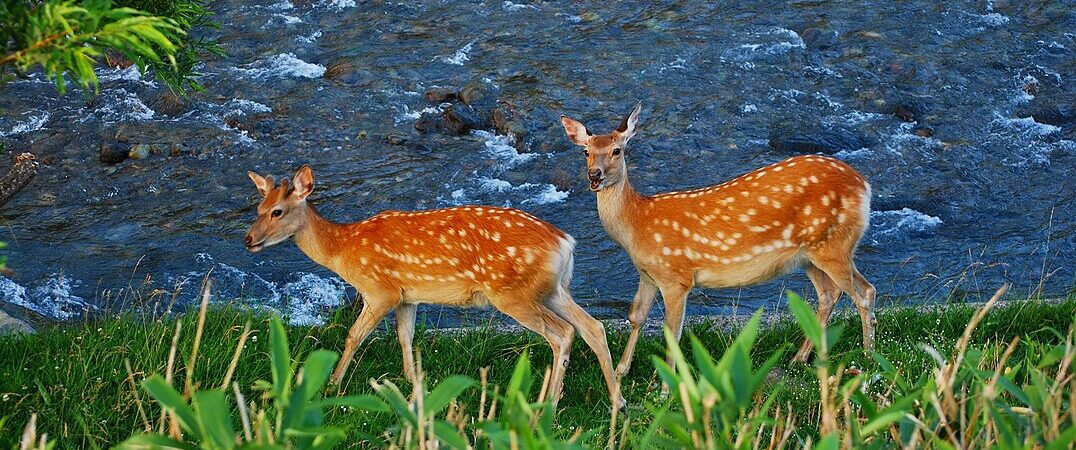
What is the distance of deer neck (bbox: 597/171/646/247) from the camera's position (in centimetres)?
820

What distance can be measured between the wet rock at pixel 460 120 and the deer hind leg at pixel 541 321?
5772 millimetres

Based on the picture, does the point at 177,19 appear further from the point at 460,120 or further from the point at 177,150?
the point at 460,120

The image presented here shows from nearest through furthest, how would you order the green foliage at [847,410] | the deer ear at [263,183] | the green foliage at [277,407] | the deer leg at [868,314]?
the green foliage at [277,407]
the green foliage at [847,410]
the deer leg at [868,314]
the deer ear at [263,183]

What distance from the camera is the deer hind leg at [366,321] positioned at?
289 inches

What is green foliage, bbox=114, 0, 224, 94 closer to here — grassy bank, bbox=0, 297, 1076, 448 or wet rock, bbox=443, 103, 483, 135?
grassy bank, bbox=0, 297, 1076, 448

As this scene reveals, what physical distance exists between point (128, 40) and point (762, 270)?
15.2 ft


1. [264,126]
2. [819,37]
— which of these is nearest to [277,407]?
[264,126]

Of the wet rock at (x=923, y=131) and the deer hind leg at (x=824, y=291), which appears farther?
the wet rock at (x=923, y=131)

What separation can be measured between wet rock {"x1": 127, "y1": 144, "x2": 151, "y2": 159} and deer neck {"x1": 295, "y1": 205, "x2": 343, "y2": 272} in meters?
5.02

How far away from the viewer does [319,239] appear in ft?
26.2

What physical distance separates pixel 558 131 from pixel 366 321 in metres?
5.64

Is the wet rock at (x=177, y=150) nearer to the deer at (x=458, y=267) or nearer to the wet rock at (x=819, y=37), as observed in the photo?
the deer at (x=458, y=267)

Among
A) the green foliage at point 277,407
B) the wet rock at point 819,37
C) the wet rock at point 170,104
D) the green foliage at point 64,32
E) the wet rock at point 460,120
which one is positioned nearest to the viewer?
the green foliage at point 277,407

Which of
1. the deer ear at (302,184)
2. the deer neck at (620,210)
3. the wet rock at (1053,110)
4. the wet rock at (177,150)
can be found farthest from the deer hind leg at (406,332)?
the wet rock at (1053,110)
